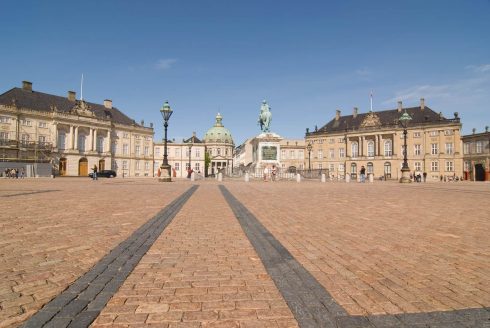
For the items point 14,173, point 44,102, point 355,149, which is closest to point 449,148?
point 355,149

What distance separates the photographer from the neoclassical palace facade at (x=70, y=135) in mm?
48688

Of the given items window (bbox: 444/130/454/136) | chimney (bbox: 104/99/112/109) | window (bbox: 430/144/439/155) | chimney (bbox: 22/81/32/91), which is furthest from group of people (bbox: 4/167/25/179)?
window (bbox: 444/130/454/136)

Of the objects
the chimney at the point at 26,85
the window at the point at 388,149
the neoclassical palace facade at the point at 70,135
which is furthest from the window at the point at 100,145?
the window at the point at 388,149

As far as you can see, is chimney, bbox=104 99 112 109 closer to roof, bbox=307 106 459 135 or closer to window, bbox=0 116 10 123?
window, bbox=0 116 10 123

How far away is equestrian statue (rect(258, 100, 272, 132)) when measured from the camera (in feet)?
118

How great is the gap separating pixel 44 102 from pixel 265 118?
42528 millimetres

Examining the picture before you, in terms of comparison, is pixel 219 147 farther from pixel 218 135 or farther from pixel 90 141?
pixel 90 141

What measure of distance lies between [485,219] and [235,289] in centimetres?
741

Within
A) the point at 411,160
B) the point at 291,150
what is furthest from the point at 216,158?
the point at 411,160

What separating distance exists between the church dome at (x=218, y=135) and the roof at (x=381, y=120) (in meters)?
41.3

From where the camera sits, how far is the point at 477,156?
53.1 m

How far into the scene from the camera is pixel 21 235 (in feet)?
17.4

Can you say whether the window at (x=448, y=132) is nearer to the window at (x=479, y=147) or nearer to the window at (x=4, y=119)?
the window at (x=479, y=147)

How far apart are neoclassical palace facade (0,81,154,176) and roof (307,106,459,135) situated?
137 feet
